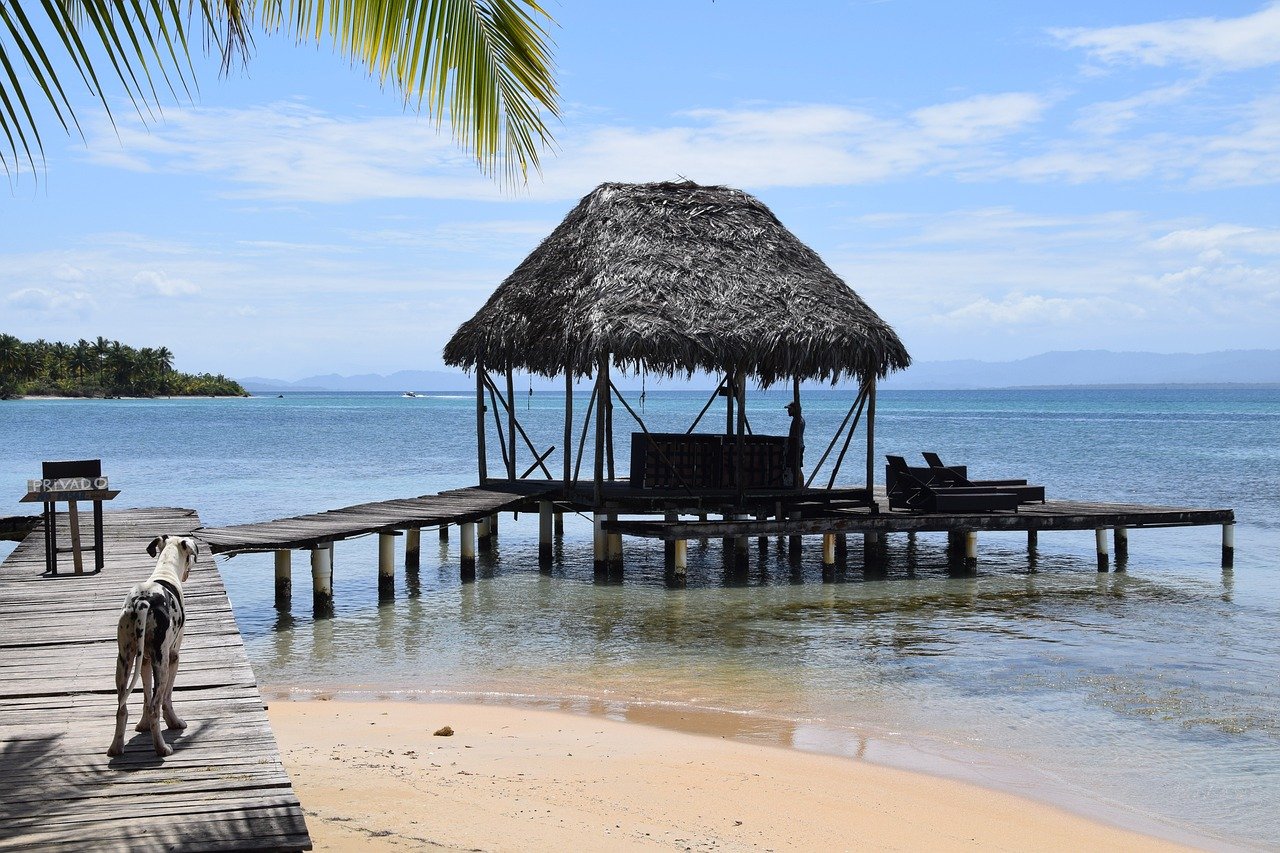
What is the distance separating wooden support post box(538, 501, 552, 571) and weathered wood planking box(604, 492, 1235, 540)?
53.6 inches

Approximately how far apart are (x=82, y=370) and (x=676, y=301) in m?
114

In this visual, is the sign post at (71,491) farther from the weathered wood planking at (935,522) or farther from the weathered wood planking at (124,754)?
the weathered wood planking at (935,522)

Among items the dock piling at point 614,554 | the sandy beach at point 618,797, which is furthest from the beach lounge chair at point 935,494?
the sandy beach at point 618,797

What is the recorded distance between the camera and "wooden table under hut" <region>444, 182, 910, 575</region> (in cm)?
1474

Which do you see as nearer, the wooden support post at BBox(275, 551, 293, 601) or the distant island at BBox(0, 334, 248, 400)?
the wooden support post at BBox(275, 551, 293, 601)

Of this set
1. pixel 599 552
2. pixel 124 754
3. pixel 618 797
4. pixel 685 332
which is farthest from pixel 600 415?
pixel 124 754

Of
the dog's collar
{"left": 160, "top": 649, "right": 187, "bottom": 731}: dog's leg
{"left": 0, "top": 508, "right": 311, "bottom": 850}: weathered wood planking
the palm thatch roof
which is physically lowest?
{"left": 0, "top": 508, "right": 311, "bottom": 850}: weathered wood planking

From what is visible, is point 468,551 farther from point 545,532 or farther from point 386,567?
point 386,567

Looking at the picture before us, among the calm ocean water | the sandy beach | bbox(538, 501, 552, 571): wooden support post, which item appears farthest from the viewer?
bbox(538, 501, 552, 571): wooden support post

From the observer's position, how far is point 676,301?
49.1 feet

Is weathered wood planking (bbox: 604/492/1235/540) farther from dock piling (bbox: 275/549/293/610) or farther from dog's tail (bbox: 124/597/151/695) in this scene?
dog's tail (bbox: 124/597/151/695)

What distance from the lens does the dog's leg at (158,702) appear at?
15.1ft

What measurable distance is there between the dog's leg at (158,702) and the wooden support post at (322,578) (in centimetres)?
818

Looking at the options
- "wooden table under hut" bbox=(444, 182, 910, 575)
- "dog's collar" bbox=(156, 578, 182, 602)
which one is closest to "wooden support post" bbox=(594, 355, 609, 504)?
"wooden table under hut" bbox=(444, 182, 910, 575)
